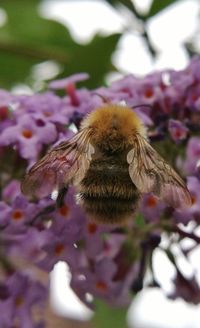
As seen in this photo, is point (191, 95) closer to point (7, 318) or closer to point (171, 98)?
point (171, 98)

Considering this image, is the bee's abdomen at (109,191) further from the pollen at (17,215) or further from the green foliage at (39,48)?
the green foliage at (39,48)

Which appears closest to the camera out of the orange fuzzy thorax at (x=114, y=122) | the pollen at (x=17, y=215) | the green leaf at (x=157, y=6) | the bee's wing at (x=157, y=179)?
the bee's wing at (x=157, y=179)

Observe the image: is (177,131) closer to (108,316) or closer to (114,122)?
(114,122)

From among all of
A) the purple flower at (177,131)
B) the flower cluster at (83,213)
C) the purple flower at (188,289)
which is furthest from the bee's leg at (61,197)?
the purple flower at (188,289)

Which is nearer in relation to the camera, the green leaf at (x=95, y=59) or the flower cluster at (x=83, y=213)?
the flower cluster at (x=83, y=213)

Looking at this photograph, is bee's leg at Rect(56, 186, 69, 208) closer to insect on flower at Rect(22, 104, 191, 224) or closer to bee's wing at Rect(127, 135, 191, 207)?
insect on flower at Rect(22, 104, 191, 224)

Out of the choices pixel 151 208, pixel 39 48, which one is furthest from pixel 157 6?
pixel 151 208

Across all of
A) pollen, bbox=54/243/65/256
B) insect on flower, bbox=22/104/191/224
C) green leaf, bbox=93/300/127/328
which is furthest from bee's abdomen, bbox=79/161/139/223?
green leaf, bbox=93/300/127/328

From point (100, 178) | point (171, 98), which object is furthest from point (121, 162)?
point (171, 98)
